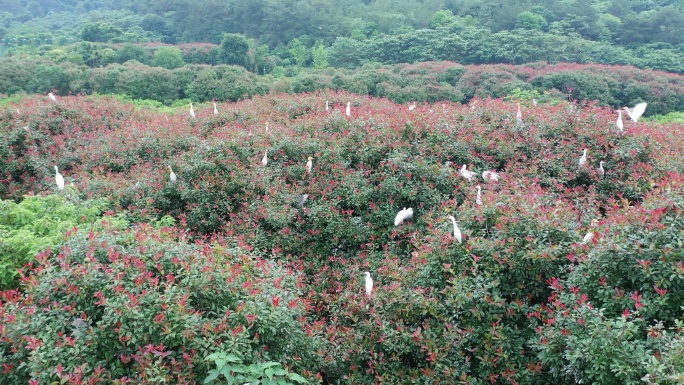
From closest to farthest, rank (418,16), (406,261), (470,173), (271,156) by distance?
(406,261), (470,173), (271,156), (418,16)

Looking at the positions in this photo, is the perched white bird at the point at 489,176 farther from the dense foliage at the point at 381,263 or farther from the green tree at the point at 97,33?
the green tree at the point at 97,33

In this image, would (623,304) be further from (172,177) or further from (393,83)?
(393,83)

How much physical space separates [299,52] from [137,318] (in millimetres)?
23370

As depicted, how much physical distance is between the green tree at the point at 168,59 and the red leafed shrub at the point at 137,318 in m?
19.5

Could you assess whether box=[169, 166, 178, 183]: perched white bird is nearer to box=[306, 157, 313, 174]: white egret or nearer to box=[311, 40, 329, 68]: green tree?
box=[306, 157, 313, 174]: white egret

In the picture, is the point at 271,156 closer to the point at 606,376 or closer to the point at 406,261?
the point at 406,261

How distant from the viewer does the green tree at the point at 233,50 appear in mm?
22789

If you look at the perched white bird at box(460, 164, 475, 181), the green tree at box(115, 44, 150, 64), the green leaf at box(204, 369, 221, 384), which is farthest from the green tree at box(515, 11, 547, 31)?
the green leaf at box(204, 369, 221, 384)

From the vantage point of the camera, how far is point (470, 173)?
5.21m

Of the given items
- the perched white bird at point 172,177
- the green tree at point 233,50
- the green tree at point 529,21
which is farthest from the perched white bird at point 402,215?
the green tree at point 529,21

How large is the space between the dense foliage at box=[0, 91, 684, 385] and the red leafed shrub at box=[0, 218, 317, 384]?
0.04 feet

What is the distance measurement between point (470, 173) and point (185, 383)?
3568 mm

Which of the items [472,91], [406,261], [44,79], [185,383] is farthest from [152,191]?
[44,79]

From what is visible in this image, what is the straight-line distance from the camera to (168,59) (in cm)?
2145
